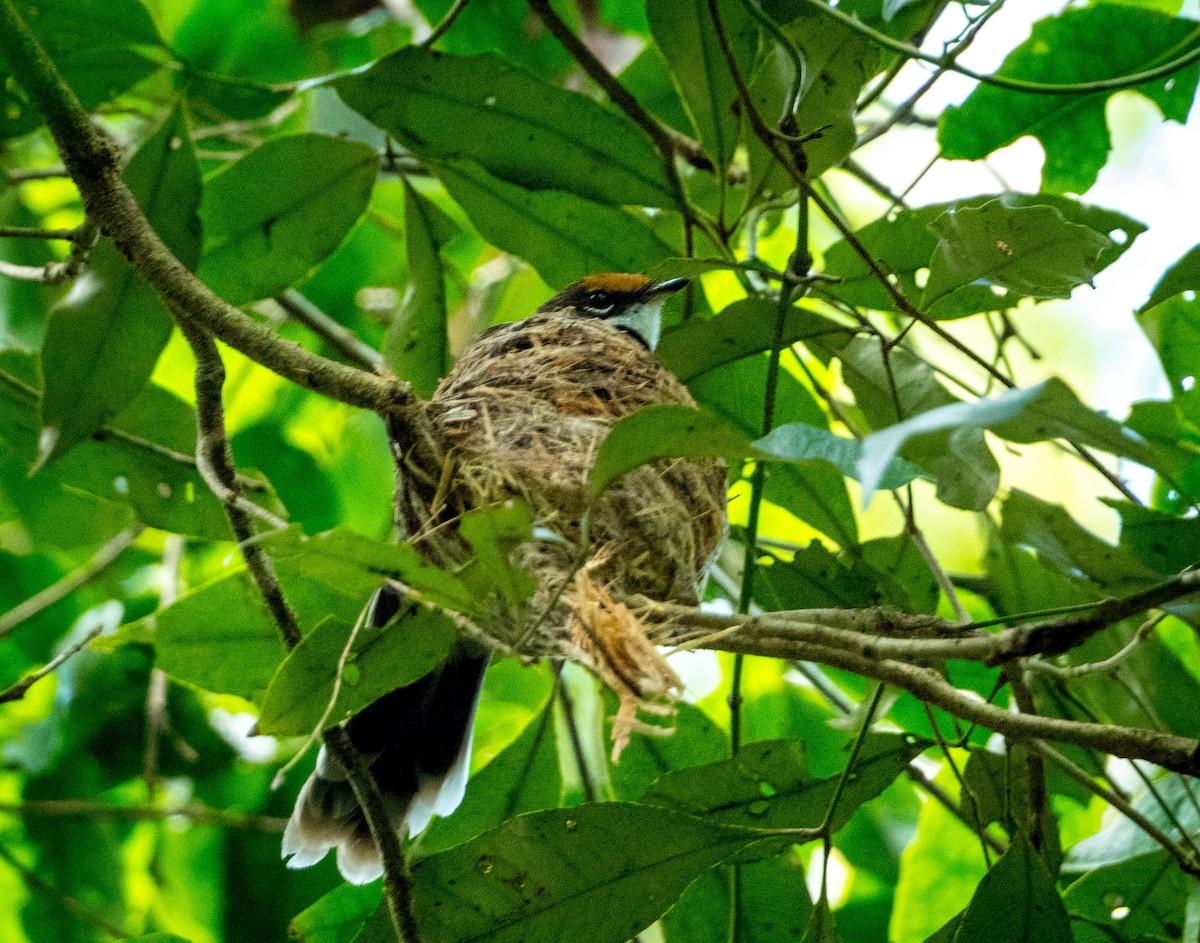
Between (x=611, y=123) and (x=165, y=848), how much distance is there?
8.42ft

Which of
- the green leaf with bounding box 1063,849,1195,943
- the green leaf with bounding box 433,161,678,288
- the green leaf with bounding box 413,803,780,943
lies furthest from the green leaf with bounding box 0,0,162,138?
the green leaf with bounding box 1063,849,1195,943

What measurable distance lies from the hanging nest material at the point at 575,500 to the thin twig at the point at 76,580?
5.01ft

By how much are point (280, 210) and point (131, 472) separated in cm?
75

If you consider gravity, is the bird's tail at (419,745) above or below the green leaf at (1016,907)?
above

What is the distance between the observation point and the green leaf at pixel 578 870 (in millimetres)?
1856

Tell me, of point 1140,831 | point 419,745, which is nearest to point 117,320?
point 419,745

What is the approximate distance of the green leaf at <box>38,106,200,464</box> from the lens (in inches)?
95.2

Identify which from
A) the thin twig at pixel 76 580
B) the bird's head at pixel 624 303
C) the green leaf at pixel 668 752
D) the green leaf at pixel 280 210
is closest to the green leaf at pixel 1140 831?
the green leaf at pixel 668 752

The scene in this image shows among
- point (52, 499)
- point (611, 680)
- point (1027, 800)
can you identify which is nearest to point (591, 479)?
point (611, 680)

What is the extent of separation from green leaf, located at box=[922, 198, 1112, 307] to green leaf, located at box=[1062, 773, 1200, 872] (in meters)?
1.25

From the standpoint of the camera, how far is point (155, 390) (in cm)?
282

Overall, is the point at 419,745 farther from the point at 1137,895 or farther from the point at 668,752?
the point at 1137,895

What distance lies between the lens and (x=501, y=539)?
1441mm

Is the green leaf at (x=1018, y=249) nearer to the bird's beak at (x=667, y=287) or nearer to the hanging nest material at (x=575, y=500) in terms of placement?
the hanging nest material at (x=575, y=500)
